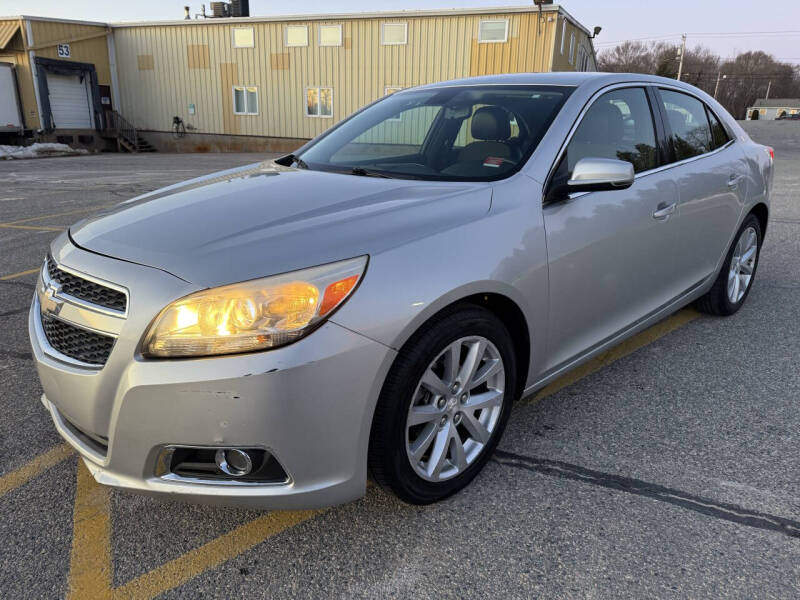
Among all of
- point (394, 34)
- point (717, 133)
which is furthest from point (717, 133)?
point (394, 34)

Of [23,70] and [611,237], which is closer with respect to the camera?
[611,237]

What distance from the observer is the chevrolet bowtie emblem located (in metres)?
2.04

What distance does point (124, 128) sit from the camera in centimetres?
2852

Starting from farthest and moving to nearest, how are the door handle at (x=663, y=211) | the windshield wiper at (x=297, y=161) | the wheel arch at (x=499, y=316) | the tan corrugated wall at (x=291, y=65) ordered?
the tan corrugated wall at (x=291, y=65) < the windshield wiper at (x=297, y=161) < the door handle at (x=663, y=211) < the wheel arch at (x=499, y=316)

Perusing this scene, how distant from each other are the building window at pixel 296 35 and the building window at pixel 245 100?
2.59 m

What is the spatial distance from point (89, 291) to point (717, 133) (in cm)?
382

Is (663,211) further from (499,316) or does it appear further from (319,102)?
(319,102)

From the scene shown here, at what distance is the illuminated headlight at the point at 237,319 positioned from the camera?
1.74m

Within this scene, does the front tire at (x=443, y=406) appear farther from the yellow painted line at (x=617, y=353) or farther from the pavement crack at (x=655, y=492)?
the yellow painted line at (x=617, y=353)

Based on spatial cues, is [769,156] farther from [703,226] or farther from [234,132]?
[234,132]

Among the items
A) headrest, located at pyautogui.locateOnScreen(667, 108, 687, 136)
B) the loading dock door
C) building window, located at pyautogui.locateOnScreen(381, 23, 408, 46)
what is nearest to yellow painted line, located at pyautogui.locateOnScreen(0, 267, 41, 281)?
headrest, located at pyautogui.locateOnScreen(667, 108, 687, 136)

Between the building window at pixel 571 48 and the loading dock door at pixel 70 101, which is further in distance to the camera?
the loading dock door at pixel 70 101

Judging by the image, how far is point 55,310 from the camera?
2.06 m

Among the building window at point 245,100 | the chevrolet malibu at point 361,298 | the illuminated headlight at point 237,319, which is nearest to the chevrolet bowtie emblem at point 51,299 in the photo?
the chevrolet malibu at point 361,298
